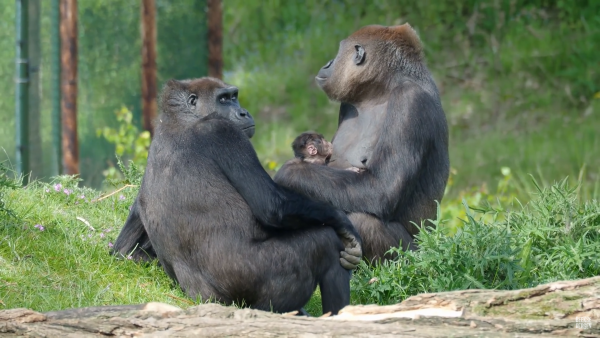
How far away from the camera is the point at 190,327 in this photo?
9.73ft

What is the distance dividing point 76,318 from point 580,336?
1791mm

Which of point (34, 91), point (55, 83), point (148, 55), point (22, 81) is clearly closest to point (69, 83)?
point (55, 83)

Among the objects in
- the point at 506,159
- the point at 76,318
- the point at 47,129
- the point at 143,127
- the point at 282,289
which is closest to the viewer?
the point at 76,318

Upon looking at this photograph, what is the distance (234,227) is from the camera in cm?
420

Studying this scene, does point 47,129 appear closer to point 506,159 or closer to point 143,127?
point 143,127

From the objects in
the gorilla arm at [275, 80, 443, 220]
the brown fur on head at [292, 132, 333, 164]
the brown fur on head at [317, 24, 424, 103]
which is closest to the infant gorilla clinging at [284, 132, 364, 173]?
the brown fur on head at [292, 132, 333, 164]

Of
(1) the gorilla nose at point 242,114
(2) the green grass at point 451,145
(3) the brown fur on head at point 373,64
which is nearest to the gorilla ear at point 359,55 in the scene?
(3) the brown fur on head at point 373,64

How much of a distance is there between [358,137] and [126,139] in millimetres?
3359

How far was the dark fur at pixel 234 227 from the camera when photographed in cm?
418

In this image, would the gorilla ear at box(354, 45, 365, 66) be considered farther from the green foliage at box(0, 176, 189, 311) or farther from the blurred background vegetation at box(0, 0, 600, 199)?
the blurred background vegetation at box(0, 0, 600, 199)

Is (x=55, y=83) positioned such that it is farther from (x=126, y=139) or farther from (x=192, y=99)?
(x=192, y=99)

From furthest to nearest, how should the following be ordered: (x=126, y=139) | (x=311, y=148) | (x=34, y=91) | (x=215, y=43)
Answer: (x=215, y=43)
(x=126, y=139)
(x=34, y=91)
(x=311, y=148)

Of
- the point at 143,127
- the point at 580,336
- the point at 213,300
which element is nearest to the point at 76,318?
the point at 213,300

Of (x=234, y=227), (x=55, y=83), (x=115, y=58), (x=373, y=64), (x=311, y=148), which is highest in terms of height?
(x=115, y=58)
